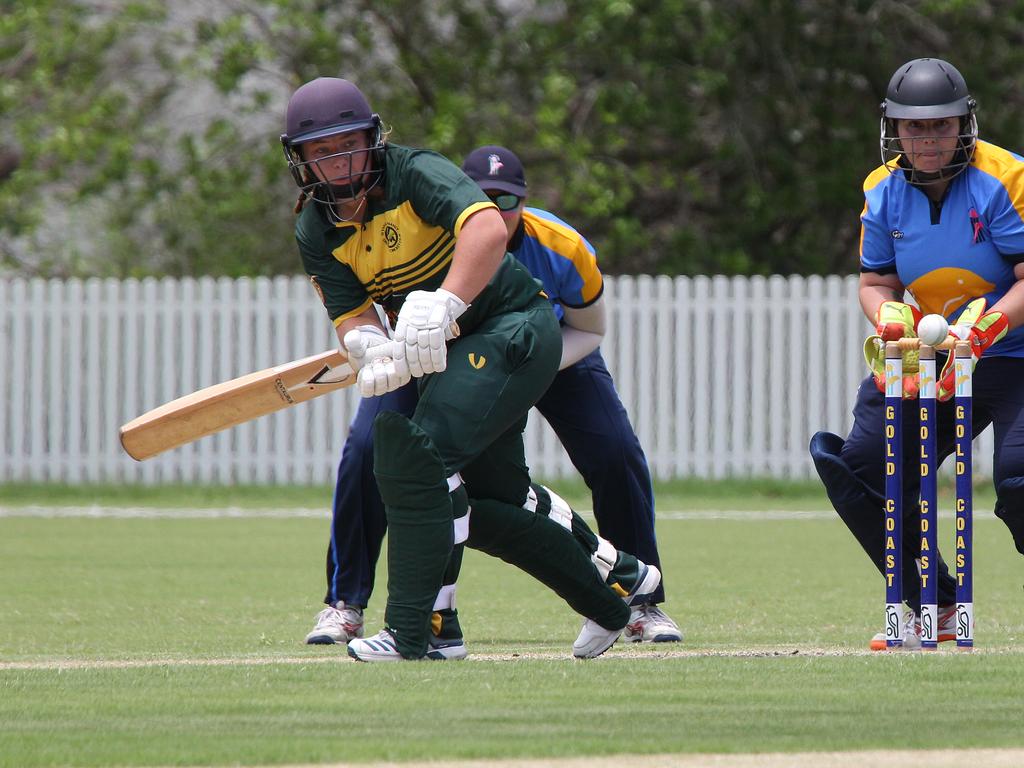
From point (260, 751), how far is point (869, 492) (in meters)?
2.63

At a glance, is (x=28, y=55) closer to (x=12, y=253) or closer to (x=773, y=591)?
(x=12, y=253)

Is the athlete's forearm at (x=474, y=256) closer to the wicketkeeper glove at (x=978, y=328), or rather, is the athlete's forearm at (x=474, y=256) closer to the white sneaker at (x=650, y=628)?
the wicketkeeper glove at (x=978, y=328)

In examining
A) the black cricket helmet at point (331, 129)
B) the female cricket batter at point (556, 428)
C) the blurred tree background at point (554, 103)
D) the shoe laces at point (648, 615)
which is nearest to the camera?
the black cricket helmet at point (331, 129)

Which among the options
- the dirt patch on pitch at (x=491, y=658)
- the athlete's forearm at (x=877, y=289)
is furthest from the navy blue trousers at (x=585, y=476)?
the athlete's forearm at (x=877, y=289)

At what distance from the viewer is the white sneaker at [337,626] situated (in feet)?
20.3

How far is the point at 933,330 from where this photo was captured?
5328 millimetres

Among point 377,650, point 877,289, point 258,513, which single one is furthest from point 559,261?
point 258,513

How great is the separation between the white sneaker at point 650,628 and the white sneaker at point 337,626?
0.92m

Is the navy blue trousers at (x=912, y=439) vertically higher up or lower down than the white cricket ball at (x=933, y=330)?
lower down

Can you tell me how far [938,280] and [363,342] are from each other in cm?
177

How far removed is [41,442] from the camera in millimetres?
15414

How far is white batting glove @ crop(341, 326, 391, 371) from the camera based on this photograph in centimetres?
527

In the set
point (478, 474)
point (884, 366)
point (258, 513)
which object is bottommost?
point (258, 513)

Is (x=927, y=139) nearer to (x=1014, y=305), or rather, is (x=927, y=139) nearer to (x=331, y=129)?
(x=1014, y=305)
